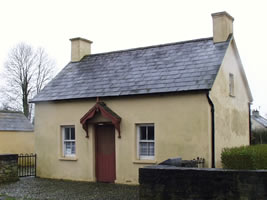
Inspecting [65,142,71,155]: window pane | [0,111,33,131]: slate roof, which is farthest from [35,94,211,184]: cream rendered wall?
[0,111,33,131]: slate roof

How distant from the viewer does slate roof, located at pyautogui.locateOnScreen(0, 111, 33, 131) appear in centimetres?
2444

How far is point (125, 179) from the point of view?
14930 millimetres

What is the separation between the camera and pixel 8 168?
637 inches

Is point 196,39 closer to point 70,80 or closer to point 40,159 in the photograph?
point 70,80

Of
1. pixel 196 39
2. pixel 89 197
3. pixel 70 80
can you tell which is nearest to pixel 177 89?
pixel 196 39

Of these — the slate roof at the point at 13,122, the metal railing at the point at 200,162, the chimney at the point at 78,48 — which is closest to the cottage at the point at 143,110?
the metal railing at the point at 200,162

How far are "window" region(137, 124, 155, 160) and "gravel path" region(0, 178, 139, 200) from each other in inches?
55.0

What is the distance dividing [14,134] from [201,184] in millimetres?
18736

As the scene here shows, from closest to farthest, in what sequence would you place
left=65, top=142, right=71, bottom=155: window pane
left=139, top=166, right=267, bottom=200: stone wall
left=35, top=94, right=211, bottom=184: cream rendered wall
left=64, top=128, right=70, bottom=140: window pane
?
left=139, top=166, right=267, bottom=200: stone wall → left=35, top=94, right=211, bottom=184: cream rendered wall → left=65, top=142, right=71, bottom=155: window pane → left=64, top=128, right=70, bottom=140: window pane

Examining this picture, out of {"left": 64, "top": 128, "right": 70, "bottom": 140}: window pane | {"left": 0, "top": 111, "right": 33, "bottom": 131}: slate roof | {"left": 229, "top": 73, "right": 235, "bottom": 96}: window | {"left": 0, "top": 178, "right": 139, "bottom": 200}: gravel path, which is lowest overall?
{"left": 0, "top": 178, "right": 139, "bottom": 200}: gravel path

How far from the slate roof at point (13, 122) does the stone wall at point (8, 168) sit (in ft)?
26.8

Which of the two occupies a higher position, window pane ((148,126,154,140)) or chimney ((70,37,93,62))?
chimney ((70,37,93,62))

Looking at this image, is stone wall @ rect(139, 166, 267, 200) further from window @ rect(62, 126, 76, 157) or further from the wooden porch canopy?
window @ rect(62, 126, 76, 157)

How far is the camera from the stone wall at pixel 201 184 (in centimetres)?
807
